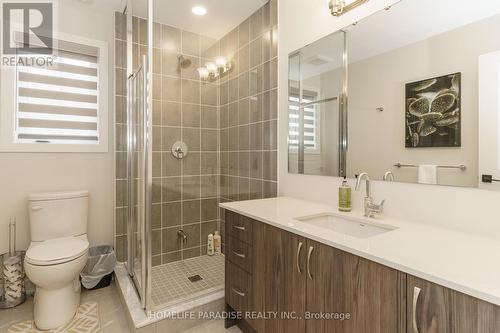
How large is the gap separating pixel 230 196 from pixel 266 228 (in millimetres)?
1318

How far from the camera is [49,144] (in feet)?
7.31

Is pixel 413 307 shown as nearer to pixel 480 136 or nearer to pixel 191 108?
pixel 480 136

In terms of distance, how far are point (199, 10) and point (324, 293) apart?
8.07 feet

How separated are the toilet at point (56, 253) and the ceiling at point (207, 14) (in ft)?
5.48

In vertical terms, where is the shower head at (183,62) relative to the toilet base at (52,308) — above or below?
above

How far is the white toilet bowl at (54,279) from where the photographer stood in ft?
5.49

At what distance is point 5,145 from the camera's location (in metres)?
2.07

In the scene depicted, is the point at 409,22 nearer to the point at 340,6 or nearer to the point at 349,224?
the point at 340,6

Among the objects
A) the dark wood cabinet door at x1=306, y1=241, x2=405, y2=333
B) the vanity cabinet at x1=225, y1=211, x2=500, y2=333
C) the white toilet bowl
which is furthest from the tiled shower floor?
the dark wood cabinet door at x1=306, y1=241, x2=405, y2=333

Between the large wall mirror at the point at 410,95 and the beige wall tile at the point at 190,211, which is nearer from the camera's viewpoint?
the large wall mirror at the point at 410,95

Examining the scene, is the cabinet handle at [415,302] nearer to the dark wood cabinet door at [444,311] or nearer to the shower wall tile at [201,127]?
the dark wood cabinet door at [444,311]
